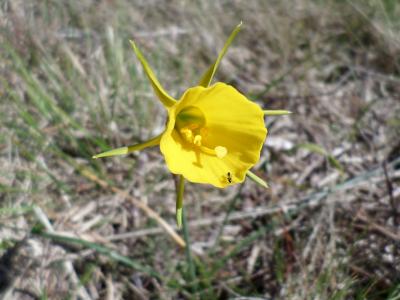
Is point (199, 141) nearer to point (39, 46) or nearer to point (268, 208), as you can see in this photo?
point (268, 208)

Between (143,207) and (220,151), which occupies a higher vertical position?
(220,151)

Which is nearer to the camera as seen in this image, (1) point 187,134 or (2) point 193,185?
(1) point 187,134

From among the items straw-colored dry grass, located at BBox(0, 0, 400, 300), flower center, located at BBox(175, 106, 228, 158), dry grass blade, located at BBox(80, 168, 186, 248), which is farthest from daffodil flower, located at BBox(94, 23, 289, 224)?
dry grass blade, located at BBox(80, 168, 186, 248)

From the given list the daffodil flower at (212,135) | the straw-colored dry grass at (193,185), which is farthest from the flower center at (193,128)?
the straw-colored dry grass at (193,185)

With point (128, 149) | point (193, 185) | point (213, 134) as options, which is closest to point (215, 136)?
point (213, 134)

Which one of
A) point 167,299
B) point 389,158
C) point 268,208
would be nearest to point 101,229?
point 167,299

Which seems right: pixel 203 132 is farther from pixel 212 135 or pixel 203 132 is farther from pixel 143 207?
pixel 143 207

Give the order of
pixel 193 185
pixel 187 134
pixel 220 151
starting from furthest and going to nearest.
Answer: pixel 193 185 → pixel 187 134 → pixel 220 151

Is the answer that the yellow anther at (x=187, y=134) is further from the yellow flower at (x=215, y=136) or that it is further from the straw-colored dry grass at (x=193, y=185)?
the straw-colored dry grass at (x=193, y=185)

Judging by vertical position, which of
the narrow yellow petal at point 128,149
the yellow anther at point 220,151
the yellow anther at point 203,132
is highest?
Result: the narrow yellow petal at point 128,149
